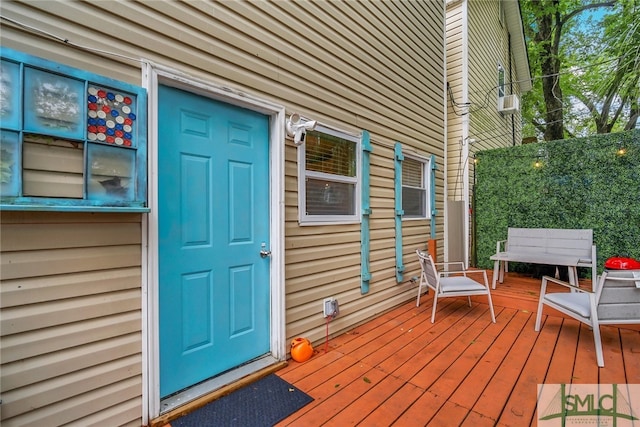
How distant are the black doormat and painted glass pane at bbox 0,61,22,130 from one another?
1800 mm

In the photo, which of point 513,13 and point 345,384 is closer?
point 345,384

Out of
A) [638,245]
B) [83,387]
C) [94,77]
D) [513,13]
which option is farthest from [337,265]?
[513,13]

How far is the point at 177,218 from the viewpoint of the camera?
76.9 inches

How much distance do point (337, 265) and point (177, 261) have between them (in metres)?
1.61

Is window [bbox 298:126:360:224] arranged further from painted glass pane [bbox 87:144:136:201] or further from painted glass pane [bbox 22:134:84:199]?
painted glass pane [bbox 22:134:84:199]

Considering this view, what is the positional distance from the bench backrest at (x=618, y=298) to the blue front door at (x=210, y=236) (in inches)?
111

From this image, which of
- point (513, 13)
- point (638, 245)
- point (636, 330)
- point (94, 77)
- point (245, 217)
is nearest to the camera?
point (94, 77)

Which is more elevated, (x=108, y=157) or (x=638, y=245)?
(x=108, y=157)

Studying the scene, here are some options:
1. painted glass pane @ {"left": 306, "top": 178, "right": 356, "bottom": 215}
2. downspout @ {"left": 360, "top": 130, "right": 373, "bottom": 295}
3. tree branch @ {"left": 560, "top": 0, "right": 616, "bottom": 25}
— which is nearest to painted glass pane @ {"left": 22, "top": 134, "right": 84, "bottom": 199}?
painted glass pane @ {"left": 306, "top": 178, "right": 356, "bottom": 215}

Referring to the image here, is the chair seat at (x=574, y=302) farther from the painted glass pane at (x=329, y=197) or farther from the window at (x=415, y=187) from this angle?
the painted glass pane at (x=329, y=197)

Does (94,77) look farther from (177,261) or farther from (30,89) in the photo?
(177,261)

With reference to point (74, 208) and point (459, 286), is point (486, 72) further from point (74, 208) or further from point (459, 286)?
point (74, 208)

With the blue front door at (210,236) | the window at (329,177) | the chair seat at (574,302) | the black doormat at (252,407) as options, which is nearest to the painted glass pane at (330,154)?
the window at (329,177)

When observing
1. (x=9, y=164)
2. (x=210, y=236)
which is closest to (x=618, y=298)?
(x=210, y=236)
